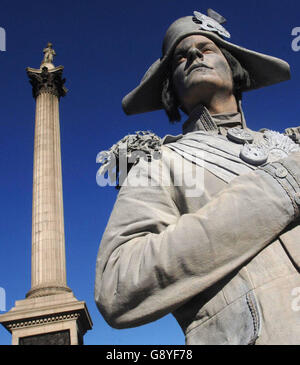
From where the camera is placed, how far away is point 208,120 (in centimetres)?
271

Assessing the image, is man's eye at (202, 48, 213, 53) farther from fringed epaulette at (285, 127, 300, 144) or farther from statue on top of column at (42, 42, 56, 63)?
statue on top of column at (42, 42, 56, 63)

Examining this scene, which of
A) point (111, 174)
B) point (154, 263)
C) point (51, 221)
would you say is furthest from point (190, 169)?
point (51, 221)

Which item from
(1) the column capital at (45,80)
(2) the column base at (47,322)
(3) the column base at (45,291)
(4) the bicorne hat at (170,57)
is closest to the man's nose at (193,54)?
(4) the bicorne hat at (170,57)

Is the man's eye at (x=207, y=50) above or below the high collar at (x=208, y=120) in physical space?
above

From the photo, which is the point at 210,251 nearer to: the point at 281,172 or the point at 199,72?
the point at 281,172

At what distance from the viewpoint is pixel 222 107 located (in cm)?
280

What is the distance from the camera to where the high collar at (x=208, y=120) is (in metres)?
2.71

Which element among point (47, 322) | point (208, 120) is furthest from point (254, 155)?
point (47, 322)

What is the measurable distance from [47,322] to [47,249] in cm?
444

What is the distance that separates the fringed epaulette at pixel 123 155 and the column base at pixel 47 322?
48.1 ft

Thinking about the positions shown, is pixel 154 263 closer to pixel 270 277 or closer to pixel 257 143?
pixel 270 277

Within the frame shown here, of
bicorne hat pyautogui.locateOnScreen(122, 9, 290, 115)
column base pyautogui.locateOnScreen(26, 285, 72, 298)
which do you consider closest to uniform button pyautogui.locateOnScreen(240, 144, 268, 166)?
bicorne hat pyautogui.locateOnScreen(122, 9, 290, 115)

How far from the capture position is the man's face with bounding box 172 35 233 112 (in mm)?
2676

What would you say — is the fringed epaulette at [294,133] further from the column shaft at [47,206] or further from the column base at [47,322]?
the column shaft at [47,206]
